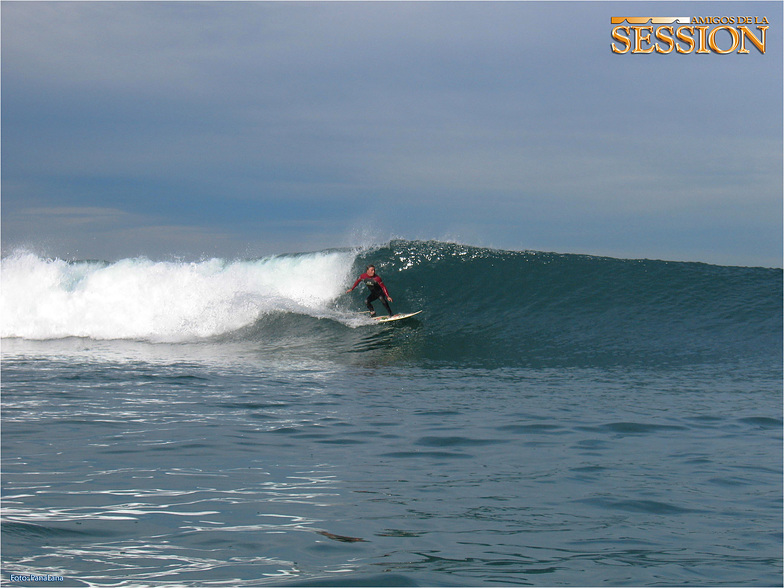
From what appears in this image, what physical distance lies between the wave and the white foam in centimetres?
4

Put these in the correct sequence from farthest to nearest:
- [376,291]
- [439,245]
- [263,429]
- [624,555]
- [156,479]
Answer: [439,245] → [376,291] → [263,429] → [156,479] → [624,555]

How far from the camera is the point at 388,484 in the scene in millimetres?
4934

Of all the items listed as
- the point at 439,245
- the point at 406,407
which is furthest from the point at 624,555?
the point at 439,245

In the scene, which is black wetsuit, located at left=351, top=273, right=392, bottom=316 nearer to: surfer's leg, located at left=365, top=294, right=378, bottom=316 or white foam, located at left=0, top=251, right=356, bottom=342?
surfer's leg, located at left=365, top=294, right=378, bottom=316

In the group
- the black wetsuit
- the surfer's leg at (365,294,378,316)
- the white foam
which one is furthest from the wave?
the black wetsuit

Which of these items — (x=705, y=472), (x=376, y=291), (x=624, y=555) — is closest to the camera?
(x=624, y=555)

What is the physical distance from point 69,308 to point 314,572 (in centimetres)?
1763

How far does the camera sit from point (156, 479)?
4.85 m

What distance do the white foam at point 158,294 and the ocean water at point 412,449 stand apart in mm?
969

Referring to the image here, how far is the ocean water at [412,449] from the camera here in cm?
353

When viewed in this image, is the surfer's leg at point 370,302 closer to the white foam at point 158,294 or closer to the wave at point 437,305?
the wave at point 437,305

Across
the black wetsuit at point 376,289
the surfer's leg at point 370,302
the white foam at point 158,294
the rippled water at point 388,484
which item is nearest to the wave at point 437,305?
the white foam at point 158,294

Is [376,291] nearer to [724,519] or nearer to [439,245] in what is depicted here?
[439,245]

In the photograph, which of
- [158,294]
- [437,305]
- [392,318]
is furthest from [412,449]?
[158,294]
